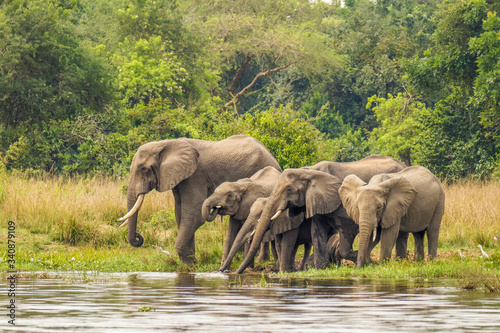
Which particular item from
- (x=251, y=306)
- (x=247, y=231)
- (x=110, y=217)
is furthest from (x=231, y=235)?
(x=251, y=306)

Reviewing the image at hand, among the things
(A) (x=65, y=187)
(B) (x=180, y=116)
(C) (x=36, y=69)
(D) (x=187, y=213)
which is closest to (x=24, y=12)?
(C) (x=36, y=69)

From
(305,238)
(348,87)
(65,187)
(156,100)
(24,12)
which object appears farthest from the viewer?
(348,87)

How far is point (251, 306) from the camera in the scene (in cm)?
962

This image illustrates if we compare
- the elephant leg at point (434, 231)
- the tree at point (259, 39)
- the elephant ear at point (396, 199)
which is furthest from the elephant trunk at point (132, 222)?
the tree at point (259, 39)

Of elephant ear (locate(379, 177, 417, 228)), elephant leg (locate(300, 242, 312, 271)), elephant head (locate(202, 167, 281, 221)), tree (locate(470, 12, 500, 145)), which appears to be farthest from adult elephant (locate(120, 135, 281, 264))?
tree (locate(470, 12, 500, 145))

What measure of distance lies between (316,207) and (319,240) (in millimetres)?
582

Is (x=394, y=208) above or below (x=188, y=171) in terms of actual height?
below

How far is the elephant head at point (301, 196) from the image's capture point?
1518 centimetres

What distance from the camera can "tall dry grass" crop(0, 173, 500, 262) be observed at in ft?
62.6

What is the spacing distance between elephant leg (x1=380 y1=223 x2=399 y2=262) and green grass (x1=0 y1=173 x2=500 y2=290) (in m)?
0.33

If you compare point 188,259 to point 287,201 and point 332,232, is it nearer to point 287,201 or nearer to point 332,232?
point 287,201

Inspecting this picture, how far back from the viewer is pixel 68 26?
33531 millimetres

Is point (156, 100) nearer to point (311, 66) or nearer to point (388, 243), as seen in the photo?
point (311, 66)

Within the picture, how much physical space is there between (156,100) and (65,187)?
494 inches
